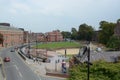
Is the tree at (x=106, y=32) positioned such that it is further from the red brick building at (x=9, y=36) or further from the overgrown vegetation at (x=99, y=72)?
the overgrown vegetation at (x=99, y=72)

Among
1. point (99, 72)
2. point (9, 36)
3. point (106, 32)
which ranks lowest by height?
point (99, 72)

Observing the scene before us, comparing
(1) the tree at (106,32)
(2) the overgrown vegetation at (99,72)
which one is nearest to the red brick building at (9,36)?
(1) the tree at (106,32)

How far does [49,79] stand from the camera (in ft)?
161

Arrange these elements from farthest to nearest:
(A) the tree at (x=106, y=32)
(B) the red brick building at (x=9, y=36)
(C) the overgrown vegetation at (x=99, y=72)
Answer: (B) the red brick building at (x=9, y=36)
(A) the tree at (x=106, y=32)
(C) the overgrown vegetation at (x=99, y=72)

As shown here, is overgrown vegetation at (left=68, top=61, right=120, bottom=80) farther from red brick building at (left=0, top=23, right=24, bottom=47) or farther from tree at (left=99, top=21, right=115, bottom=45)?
red brick building at (left=0, top=23, right=24, bottom=47)

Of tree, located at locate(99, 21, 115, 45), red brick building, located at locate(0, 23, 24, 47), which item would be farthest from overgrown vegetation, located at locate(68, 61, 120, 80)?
red brick building, located at locate(0, 23, 24, 47)

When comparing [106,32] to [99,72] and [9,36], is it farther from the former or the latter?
[99,72]

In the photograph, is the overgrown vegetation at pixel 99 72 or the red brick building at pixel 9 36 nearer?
the overgrown vegetation at pixel 99 72

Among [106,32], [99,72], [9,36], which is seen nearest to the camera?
[99,72]

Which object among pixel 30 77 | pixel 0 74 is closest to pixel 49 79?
pixel 30 77

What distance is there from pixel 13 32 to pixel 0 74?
438 feet

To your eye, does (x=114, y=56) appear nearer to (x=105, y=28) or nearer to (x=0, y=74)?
(x=0, y=74)

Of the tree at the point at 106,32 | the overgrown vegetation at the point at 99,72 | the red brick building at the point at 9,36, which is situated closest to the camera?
the overgrown vegetation at the point at 99,72

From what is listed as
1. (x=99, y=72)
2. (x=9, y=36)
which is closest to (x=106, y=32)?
(x=9, y=36)
